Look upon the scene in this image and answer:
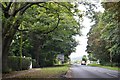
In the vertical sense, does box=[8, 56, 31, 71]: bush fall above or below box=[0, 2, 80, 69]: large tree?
below

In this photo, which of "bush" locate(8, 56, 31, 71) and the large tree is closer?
the large tree

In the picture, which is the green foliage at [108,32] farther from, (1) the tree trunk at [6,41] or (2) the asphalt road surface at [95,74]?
(1) the tree trunk at [6,41]

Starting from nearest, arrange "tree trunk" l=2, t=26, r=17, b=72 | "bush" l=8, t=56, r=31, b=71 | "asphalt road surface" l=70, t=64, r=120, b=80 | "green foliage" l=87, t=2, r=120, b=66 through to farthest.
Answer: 1. "asphalt road surface" l=70, t=64, r=120, b=80
2. "tree trunk" l=2, t=26, r=17, b=72
3. "green foliage" l=87, t=2, r=120, b=66
4. "bush" l=8, t=56, r=31, b=71

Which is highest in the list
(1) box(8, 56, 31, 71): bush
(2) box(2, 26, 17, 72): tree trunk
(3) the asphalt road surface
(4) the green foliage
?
(4) the green foliage

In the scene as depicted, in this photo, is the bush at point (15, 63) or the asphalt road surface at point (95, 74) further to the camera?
the bush at point (15, 63)

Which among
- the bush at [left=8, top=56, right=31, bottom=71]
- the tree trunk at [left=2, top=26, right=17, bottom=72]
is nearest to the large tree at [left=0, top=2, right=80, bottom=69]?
the tree trunk at [left=2, top=26, right=17, bottom=72]

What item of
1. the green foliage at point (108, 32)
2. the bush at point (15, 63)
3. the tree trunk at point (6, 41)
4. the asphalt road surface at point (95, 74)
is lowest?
the asphalt road surface at point (95, 74)

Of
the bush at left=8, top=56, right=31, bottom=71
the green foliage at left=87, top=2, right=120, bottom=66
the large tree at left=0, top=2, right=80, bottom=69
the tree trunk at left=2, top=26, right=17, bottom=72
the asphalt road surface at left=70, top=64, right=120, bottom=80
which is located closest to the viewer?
the large tree at left=0, top=2, right=80, bottom=69

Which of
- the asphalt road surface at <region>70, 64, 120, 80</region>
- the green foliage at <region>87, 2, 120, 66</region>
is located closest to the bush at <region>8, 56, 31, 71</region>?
the asphalt road surface at <region>70, 64, 120, 80</region>

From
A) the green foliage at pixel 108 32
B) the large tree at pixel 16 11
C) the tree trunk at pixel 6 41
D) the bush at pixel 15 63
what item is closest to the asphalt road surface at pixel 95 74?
the green foliage at pixel 108 32

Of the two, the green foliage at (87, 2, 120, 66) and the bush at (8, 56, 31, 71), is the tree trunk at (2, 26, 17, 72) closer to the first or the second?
the bush at (8, 56, 31, 71)

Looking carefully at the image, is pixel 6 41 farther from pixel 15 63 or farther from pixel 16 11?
pixel 15 63

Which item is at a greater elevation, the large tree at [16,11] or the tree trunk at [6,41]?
the large tree at [16,11]

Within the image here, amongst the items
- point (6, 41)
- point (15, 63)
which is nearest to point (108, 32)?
point (15, 63)
